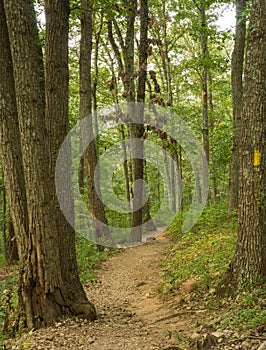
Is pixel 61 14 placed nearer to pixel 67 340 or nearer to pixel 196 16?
pixel 67 340

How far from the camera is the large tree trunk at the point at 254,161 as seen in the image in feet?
18.4

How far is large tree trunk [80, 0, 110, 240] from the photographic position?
12.1m

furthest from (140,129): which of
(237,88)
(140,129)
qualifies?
(237,88)

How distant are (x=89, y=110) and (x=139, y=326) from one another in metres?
8.20

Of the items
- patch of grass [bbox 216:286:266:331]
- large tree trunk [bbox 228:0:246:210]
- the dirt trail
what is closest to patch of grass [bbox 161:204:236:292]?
the dirt trail

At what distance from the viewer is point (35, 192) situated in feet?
18.2

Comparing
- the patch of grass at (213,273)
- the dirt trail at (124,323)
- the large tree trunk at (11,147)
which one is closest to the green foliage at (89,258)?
the dirt trail at (124,323)

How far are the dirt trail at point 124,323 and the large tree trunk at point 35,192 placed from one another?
38cm

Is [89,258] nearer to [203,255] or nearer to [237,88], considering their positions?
[203,255]

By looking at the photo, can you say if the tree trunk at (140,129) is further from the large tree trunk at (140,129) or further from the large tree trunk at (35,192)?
the large tree trunk at (35,192)

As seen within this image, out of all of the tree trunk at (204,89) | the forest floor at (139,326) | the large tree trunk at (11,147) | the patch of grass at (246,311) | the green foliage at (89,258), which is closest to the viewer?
the patch of grass at (246,311)

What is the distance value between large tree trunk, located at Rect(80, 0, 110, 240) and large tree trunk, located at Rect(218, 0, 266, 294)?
7.51m

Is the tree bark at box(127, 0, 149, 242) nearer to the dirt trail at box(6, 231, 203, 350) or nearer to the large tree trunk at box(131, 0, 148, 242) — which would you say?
the large tree trunk at box(131, 0, 148, 242)

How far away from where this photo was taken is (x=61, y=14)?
6.18m
